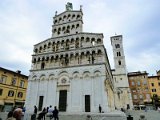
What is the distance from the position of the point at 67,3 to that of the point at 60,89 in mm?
21114

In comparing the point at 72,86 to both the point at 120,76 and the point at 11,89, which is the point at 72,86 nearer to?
the point at 11,89

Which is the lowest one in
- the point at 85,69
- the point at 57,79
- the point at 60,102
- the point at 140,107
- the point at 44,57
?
the point at 140,107

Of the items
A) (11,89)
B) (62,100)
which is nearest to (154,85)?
(62,100)

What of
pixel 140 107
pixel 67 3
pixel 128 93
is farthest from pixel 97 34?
pixel 140 107

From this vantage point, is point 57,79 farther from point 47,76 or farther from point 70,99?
point 70,99

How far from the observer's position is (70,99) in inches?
774

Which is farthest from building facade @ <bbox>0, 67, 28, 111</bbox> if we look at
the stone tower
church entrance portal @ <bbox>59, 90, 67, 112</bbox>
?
the stone tower

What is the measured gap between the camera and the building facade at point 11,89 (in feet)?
90.0

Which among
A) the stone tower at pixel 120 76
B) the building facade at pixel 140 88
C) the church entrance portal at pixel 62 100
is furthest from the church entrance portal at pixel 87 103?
the building facade at pixel 140 88

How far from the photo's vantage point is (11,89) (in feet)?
96.8

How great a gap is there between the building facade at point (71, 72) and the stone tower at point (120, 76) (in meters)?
20.1

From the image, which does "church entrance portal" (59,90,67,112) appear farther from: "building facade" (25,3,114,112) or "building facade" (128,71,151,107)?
"building facade" (128,71,151,107)

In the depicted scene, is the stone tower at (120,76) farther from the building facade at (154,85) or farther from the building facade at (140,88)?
the building facade at (154,85)

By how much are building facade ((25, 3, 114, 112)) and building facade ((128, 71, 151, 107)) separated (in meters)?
25.8
